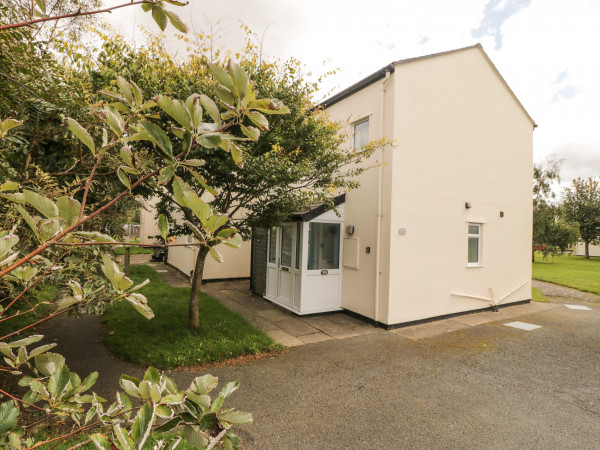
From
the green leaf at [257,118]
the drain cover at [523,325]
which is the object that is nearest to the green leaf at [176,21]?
the green leaf at [257,118]

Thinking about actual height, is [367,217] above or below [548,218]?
below

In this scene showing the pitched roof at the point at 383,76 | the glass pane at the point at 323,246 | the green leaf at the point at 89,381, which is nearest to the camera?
the green leaf at the point at 89,381

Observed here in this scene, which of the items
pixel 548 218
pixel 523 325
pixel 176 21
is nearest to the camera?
pixel 176 21

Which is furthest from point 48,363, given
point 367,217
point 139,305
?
point 367,217

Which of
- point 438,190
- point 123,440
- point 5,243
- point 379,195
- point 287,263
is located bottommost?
point 287,263

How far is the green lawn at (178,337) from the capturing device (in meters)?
4.99

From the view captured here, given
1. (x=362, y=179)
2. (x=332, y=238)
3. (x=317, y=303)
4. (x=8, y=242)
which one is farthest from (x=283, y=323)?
(x=8, y=242)

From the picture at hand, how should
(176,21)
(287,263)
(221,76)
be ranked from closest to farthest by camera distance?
(221,76), (176,21), (287,263)

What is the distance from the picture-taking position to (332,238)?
848cm

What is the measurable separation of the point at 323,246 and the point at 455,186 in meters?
4.04

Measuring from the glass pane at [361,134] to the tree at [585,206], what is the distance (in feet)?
115

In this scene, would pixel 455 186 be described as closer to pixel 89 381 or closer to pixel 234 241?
pixel 234 241

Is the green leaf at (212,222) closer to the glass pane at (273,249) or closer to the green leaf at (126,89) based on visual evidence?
the green leaf at (126,89)

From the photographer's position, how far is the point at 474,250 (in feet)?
29.5
